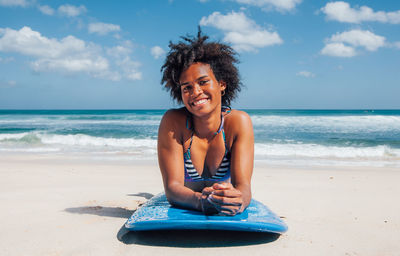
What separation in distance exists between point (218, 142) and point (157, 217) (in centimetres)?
100

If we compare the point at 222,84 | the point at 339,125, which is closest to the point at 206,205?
the point at 222,84

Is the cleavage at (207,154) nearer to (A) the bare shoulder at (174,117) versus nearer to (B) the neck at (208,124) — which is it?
(B) the neck at (208,124)

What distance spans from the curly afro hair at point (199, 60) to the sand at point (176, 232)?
1.49 m

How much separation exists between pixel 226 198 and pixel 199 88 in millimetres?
1051

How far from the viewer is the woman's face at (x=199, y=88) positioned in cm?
307

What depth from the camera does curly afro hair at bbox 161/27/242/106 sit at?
315 cm

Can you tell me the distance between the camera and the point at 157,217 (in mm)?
2803

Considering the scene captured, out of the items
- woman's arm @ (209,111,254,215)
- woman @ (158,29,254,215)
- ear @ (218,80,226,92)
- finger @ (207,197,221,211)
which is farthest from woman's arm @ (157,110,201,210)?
ear @ (218,80,226,92)

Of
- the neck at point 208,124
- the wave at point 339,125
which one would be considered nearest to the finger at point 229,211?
the neck at point 208,124

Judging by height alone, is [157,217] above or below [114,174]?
above

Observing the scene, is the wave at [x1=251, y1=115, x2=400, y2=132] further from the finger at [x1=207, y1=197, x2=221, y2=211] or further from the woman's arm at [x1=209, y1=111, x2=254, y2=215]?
the finger at [x1=207, y1=197, x2=221, y2=211]

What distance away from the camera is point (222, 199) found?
2635mm

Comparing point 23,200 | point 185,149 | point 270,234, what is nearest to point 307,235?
point 270,234

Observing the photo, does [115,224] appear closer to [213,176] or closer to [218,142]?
[213,176]
